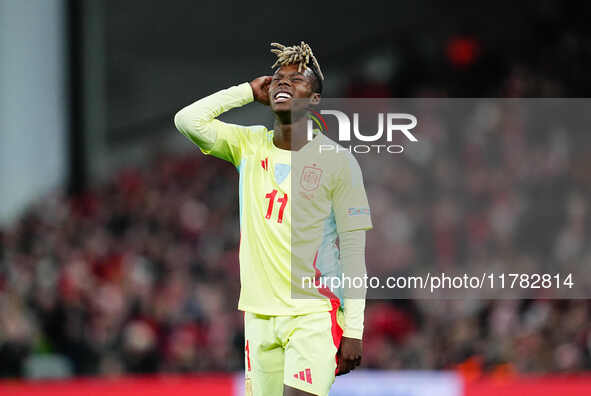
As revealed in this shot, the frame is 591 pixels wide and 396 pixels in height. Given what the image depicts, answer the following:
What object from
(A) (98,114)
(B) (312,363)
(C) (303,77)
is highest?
(A) (98,114)

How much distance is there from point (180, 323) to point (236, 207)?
266 centimetres

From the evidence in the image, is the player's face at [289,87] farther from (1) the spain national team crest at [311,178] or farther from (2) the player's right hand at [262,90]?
(1) the spain national team crest at [311,178]

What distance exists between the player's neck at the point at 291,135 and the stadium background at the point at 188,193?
207 centimetres

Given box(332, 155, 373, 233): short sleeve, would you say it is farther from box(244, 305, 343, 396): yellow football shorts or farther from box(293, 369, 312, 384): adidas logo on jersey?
box(293, 369, 312, 384): adidas logo on jersey

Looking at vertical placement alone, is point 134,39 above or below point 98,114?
above

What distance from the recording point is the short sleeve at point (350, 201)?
3.68 metres

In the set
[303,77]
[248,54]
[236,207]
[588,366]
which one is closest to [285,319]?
[303,77]

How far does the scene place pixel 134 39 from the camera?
593 inches

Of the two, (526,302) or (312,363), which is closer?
(312,363)

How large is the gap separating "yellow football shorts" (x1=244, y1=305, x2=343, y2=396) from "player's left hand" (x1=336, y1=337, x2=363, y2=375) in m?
0.04

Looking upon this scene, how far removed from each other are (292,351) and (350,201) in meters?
0.66

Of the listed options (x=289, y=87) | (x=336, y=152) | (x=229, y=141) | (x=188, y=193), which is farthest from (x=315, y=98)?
(x=188, y=193)

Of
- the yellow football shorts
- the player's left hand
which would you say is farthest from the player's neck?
the player's left hand

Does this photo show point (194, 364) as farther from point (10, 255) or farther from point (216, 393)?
point (10, 255)
